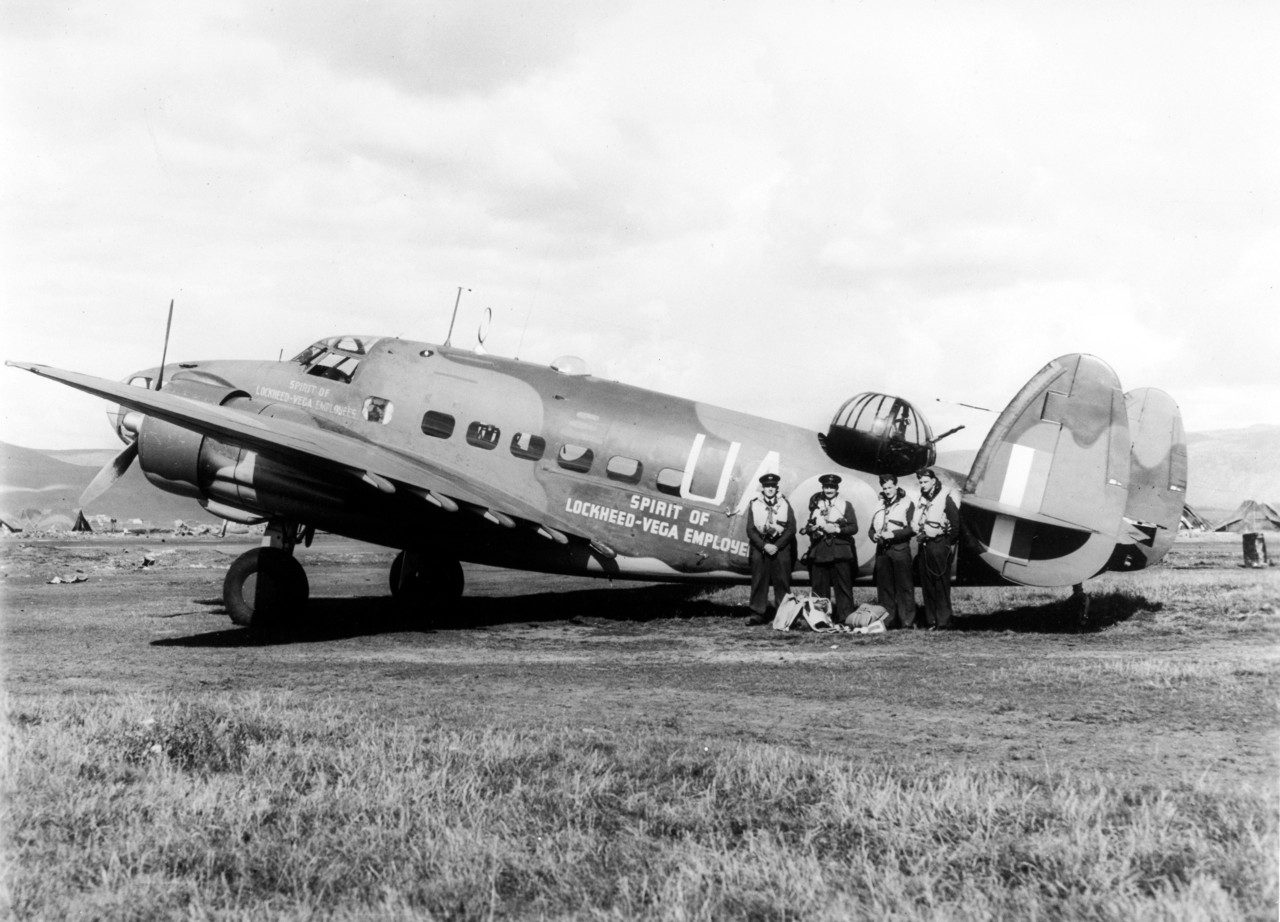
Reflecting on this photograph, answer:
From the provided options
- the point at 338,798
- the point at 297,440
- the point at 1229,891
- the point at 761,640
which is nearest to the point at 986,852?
the point at 1229,891

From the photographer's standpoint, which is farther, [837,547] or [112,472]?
[112,472]

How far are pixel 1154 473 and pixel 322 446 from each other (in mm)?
11282

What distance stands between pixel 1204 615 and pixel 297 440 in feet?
38.5

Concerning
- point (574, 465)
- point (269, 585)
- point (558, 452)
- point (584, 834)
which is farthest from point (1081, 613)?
point (269, 585)

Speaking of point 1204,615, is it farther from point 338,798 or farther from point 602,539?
point 338,798

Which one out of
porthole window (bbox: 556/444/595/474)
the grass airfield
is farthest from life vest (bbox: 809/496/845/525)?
porthole window (bbox: 556/444/595/474)

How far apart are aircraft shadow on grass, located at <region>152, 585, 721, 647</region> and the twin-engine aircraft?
573mm

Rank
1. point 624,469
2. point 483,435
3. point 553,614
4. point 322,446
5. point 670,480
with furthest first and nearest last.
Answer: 1. point 553,614
2. point 483,435
3. point 624,469
4. point 670,480
5. point 322,446

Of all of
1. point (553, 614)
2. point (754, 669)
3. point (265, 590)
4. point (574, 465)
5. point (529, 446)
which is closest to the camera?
point (754, 669)

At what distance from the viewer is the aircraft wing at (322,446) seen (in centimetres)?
1038

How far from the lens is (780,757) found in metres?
5.79

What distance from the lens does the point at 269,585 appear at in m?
12.1

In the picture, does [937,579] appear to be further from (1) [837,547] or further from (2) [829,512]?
(2) [829,512]

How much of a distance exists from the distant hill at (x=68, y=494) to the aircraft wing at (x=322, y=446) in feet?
128
